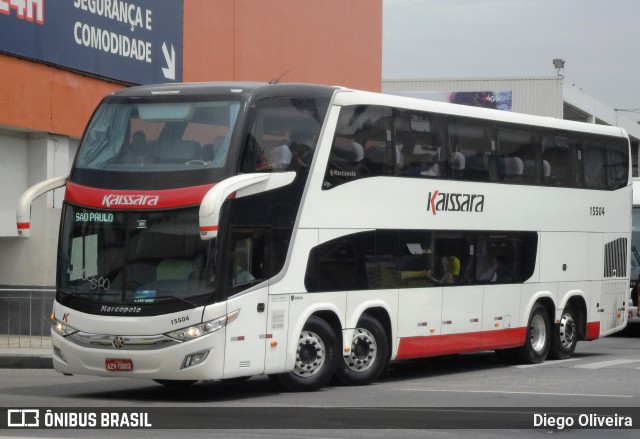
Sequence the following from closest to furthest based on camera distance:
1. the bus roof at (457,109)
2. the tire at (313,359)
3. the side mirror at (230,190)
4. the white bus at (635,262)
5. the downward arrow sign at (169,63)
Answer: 1. the side mirror at (230,190)
2. the tire at (313,359)
3. the bus roof at (457,109)
4. the downward arrow sign at (169,63)
5. the white bus at (635,262)

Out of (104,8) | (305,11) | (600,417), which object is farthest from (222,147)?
(305,11)

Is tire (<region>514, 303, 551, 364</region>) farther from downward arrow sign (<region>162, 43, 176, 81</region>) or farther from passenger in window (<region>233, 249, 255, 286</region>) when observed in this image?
downward arrow sign (<region>162, 43, 176, 81</region>)

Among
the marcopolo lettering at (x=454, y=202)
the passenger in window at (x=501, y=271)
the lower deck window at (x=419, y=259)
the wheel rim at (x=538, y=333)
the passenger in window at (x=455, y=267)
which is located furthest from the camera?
the wheel rim at (x=538, y=333)

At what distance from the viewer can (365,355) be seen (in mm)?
17406

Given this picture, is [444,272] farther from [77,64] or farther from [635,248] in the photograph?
[635,248]

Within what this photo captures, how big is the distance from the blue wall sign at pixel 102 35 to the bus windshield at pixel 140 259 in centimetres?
859

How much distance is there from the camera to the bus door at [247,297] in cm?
1495

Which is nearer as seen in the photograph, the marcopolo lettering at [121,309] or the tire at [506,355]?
the marcopolo lettering at [121,309]

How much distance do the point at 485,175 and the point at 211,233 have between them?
264 inches

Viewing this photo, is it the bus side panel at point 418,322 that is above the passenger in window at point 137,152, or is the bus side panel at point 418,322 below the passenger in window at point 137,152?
below

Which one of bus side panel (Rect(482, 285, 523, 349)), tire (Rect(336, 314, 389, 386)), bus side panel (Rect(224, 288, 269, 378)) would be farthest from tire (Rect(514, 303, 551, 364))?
bus side panel (Rect(224, 288, 269, 378))

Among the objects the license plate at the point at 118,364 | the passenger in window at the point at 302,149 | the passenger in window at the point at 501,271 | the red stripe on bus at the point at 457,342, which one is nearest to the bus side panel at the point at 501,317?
the red stripe on bus at the point at 457,342

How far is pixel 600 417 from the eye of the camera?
43.7ft

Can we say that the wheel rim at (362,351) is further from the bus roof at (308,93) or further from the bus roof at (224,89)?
the bus roof at (224,89)
